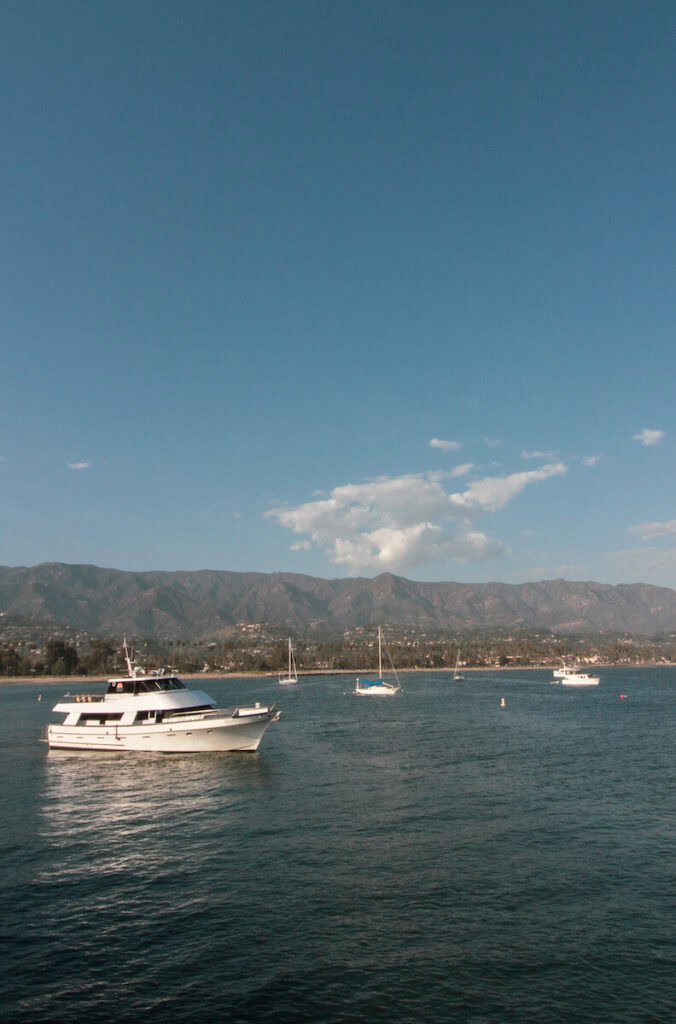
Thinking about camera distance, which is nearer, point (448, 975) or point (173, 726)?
point (448, 975)

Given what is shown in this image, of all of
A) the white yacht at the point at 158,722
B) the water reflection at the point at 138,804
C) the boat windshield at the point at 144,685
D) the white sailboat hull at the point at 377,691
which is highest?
the boat windshield at the point at 144,685

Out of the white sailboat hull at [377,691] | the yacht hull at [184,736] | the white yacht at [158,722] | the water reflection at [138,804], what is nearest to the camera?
the water reflection at [138,804]

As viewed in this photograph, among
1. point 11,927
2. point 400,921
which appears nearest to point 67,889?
point 11,927

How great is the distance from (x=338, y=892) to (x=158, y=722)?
143ft

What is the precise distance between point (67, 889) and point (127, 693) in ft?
136

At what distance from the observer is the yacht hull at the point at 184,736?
6813 centimetres

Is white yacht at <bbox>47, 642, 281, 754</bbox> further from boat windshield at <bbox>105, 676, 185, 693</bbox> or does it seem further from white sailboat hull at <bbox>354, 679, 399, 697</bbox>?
white sailboat hull at <bbox>354, 679, 399, 697</bbox>

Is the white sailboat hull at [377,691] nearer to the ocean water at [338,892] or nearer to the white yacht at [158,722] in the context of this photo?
the white yacht at [158,722]

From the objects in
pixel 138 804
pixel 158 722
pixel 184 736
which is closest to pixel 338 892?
pixel 138 804

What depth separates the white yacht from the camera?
68.5 m

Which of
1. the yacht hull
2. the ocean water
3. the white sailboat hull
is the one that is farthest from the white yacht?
the white sailboat hull

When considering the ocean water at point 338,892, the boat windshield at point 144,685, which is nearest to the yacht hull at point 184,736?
the ocean water at point 338,892

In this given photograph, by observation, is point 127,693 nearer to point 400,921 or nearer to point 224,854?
point 224,854

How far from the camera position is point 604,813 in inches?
1795
